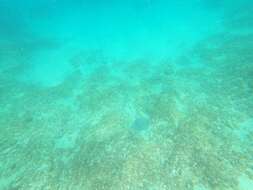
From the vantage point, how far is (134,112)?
63.1 feet

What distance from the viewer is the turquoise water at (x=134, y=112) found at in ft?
41.0

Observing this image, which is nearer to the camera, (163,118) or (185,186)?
(185,186)

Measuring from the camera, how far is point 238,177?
1119 centimetres

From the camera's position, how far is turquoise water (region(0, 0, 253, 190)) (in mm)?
12492

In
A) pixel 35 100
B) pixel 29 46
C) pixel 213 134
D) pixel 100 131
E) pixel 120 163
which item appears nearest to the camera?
pixel 120 163

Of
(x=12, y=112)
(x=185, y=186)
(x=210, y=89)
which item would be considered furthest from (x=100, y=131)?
(x=210, y=89)

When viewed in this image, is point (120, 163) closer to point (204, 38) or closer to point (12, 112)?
point (12, 112)

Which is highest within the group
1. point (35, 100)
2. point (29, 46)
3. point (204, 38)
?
point (29, 46)

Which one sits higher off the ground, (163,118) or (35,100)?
(35,100)

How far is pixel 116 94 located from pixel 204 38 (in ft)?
76.7

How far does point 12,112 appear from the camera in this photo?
2031cm

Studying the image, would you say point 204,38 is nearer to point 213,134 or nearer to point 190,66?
point 190,66

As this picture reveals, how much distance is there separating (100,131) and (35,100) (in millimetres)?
11372

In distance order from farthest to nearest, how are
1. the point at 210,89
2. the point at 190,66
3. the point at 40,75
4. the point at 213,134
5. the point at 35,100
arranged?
1. the point at 40,75
2. the point at 190,66
3. the point at 35,100
4. the point at 210,89
5. the point at 213,134
